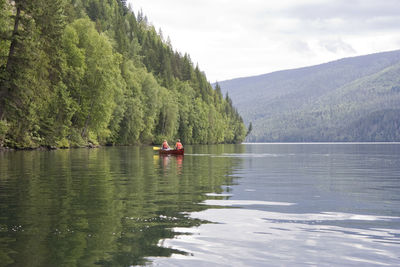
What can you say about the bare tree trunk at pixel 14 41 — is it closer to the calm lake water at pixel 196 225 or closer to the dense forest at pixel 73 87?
the dense forest at pixel 73 87

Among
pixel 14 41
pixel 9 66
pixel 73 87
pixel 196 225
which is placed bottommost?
pixel 196 225

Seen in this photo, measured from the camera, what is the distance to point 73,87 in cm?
6512

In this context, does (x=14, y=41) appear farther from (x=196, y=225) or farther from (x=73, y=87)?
(x=196, y=225)

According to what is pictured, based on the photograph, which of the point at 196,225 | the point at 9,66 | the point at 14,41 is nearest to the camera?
the point at 196,225

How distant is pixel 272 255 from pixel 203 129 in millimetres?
131471

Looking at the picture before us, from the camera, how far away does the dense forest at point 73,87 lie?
41.7 meters

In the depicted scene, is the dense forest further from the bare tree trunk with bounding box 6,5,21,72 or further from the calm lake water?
the calm lake water

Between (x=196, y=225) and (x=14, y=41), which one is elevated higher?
(x=14, y=41)

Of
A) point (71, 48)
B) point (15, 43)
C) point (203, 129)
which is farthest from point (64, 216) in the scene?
point (203, 129)

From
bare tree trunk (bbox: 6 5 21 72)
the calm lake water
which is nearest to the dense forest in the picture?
bare tree trunk (bbox: 6 5 21 72)

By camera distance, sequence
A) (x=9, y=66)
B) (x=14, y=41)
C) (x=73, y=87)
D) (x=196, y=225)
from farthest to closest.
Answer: (x=73, y=87), (x=9, y=66), (x=14, y=41), (x=196, y=225)

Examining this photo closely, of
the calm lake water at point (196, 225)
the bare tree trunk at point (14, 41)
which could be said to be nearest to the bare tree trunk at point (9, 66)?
the bare tree trunk at point (14, 41)

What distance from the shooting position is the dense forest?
41.7 meters

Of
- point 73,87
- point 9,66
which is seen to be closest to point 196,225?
point 9,66
